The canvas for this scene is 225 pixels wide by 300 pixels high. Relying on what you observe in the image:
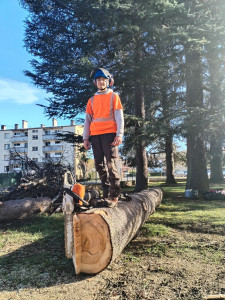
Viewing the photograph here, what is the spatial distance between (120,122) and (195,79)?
28.7 ft

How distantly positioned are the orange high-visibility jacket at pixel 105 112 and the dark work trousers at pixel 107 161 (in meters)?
0.10

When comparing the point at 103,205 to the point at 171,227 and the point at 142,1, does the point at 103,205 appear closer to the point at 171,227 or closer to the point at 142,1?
the point at 171,227

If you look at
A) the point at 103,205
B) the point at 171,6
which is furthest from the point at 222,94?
the point at 103,205

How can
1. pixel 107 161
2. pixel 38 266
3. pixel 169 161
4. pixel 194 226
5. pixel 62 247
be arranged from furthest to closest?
pixel 169 161
pixel 194 226
pixel 62 247
pixel 107 161
pixel 38 266

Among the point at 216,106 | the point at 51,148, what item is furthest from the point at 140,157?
the point at 51,148

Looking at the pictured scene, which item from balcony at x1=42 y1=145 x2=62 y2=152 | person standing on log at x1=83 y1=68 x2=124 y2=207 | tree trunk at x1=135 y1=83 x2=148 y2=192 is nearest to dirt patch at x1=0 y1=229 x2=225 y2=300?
person standing on log at x1=83 y1=68 x2=124 y2=207

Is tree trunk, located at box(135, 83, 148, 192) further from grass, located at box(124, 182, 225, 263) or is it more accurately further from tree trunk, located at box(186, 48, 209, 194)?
grass, located at box(124, 182, 225, 263)

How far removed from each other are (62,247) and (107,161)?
5.37ft

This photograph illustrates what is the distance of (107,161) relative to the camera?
12.3 feet

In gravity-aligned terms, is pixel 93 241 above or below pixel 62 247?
above

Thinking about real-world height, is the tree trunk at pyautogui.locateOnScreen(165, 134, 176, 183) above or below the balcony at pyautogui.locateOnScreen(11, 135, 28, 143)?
below

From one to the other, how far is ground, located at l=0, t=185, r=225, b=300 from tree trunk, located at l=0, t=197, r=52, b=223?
47.3 inches

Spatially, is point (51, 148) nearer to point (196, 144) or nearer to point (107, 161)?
point (196, 144)

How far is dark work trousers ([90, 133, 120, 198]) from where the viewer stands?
3.71m
